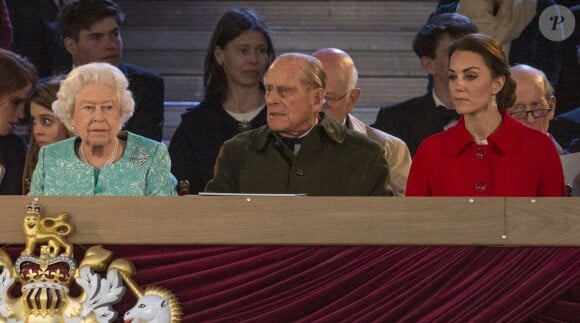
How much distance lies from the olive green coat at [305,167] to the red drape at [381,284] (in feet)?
2.95

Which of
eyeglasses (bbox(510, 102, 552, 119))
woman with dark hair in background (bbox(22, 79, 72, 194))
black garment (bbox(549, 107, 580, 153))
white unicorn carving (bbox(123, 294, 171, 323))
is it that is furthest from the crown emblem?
black garment (bbox(549, 107, 580, 153))

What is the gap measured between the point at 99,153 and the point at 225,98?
141cm

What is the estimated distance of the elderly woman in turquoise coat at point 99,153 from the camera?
4.41 meters

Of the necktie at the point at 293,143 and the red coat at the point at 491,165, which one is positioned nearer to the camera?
the red coat at the point at 491,165

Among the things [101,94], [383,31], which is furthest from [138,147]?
[383,31]

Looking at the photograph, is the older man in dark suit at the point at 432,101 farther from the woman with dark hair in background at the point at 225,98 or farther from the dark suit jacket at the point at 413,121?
the woman with dark hair in background at the point at 225,98

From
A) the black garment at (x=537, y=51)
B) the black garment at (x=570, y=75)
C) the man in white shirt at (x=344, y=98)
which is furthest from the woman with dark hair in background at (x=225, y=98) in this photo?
the black garment at (x=570, y=75)

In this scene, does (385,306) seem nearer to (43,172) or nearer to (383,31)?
(43,172)

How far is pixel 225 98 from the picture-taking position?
19.2ft

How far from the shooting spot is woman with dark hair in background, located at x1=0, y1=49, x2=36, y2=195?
539 cm

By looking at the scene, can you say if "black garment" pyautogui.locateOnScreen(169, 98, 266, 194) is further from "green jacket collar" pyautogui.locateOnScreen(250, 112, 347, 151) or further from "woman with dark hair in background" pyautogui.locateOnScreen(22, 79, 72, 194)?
"green jacket collar" pyautogui.locateOnScreen(250, 112, 347, 151)

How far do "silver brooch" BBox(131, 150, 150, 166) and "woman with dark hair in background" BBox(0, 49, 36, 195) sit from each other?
101 centimetres

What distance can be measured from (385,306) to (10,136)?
2.38 m

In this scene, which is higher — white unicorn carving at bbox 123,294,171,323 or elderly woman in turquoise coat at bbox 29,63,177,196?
elderly woman in turquoise coat at bbox 29,63,177,196
